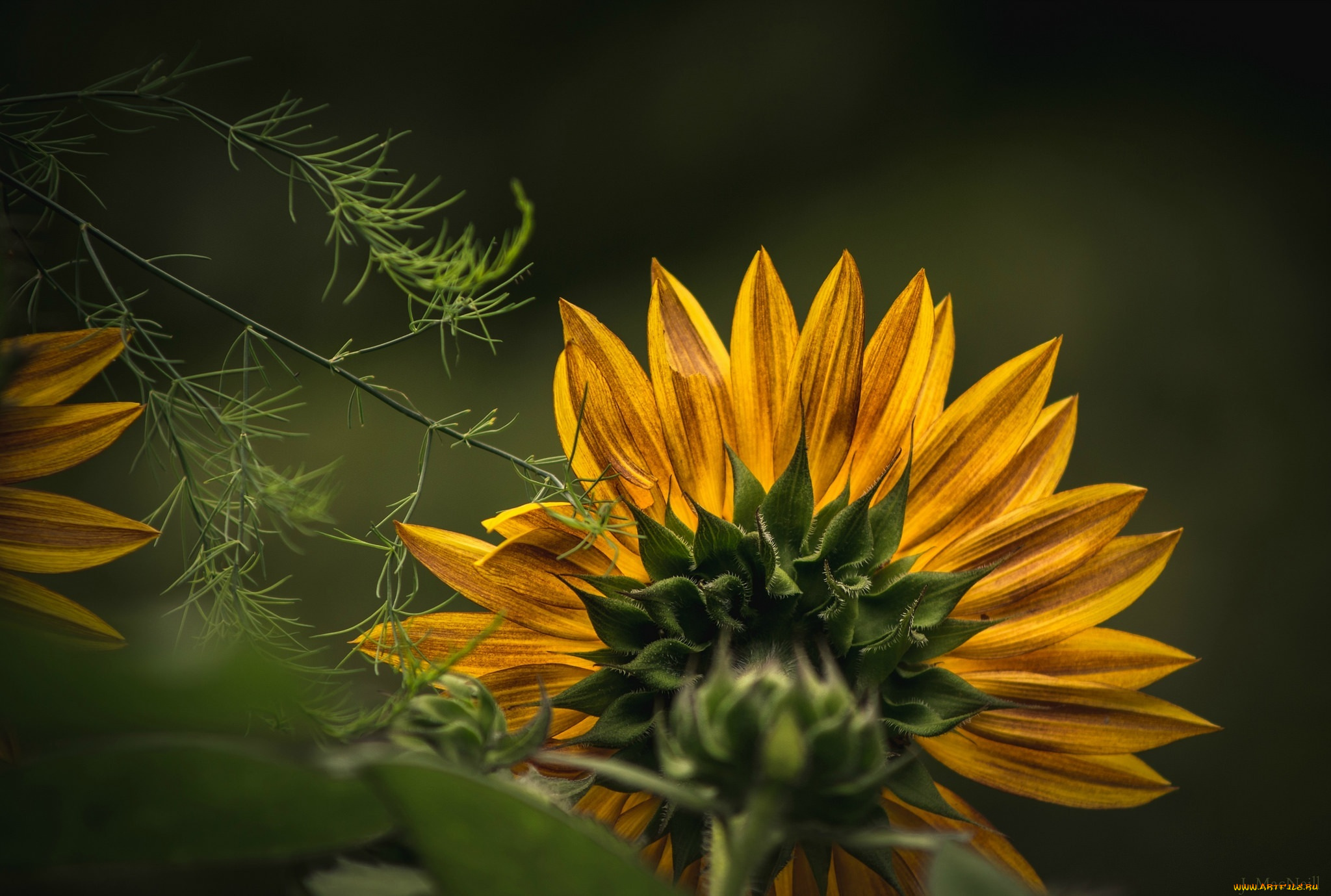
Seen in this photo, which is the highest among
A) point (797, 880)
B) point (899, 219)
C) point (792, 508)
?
point (899, 219)

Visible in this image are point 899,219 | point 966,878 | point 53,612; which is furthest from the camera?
point 899,219

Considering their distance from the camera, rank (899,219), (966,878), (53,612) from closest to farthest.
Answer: (966,878)
(53,612)
(899,219)

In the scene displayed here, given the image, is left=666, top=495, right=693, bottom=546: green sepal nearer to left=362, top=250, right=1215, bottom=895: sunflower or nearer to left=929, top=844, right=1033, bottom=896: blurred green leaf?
left=362, top=250, right=1215, bottom=895: sunflower

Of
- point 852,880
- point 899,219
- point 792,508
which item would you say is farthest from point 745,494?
point 899,219

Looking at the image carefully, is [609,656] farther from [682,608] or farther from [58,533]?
[58,533]

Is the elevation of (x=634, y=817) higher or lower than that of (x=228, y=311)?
lower

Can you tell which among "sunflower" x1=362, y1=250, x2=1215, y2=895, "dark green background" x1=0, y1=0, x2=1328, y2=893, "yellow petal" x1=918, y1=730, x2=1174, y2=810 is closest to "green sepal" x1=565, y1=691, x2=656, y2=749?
"sunflower" x1=362, y1=250, x2=1215, y2=895

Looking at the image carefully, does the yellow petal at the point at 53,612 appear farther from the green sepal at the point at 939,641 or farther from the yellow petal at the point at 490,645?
the green sepal at the point at 939,641

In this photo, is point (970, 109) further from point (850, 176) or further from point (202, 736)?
point (202, 736)
